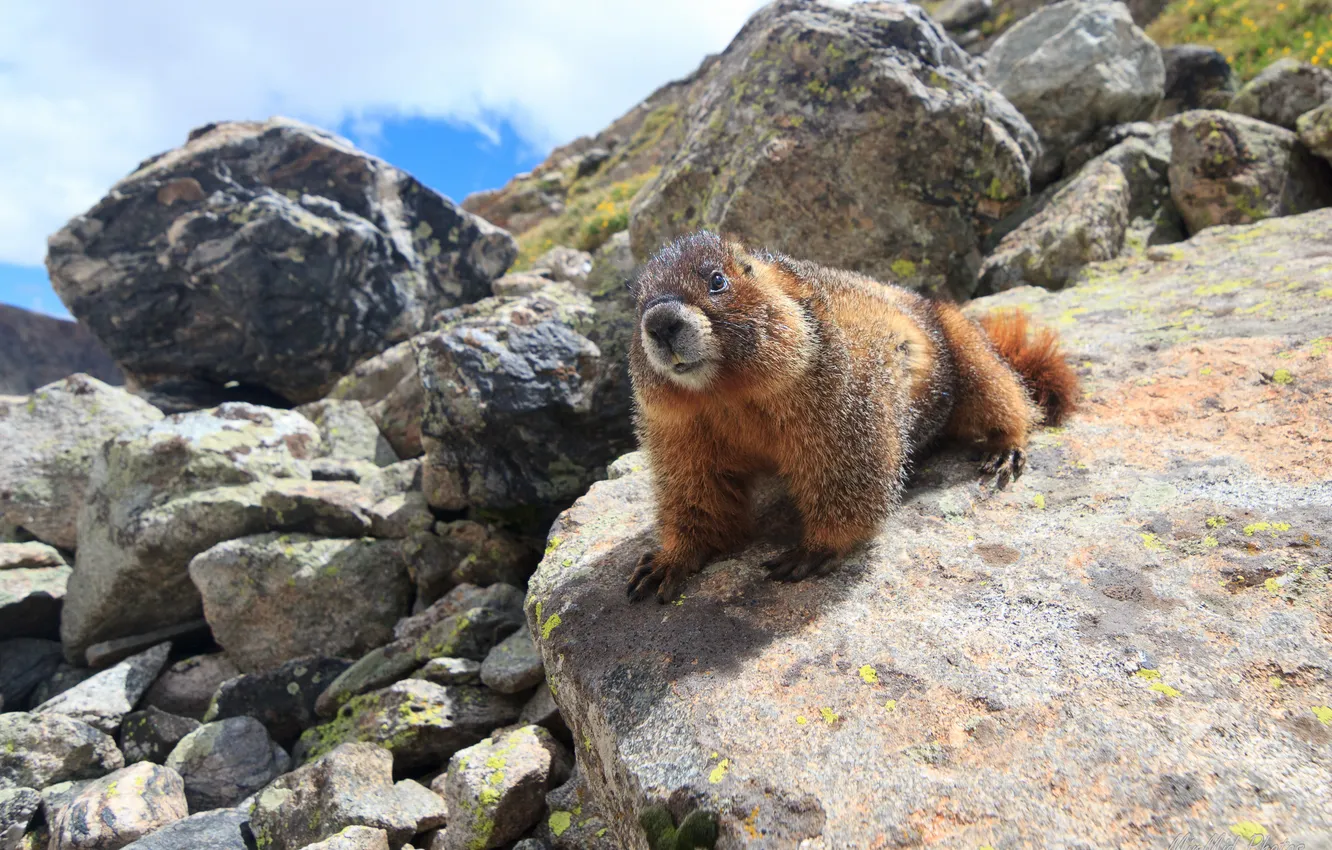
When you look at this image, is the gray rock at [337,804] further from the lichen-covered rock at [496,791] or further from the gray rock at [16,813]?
the gray rock at [16,813]

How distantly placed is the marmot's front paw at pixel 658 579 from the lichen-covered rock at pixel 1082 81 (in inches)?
329

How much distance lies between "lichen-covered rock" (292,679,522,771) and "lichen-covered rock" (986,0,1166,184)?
29.7 feet

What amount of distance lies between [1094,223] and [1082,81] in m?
3.60

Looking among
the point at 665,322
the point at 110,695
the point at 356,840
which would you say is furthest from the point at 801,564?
the point at 110,695

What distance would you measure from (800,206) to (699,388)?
14.3 feet

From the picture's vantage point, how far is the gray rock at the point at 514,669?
188 inches

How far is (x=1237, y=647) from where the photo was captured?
102 inches

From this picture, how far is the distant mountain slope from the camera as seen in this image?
18922mm

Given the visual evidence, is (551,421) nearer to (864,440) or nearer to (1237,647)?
(864,440)

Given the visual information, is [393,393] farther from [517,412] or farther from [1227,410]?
[1227,410]

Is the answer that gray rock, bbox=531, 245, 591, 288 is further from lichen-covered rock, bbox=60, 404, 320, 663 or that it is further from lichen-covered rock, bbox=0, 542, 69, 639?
lichen-covered rock, bbox=0, 542, 69, 639

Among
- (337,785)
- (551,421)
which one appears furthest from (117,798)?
(551,421)

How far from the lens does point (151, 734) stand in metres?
5.54

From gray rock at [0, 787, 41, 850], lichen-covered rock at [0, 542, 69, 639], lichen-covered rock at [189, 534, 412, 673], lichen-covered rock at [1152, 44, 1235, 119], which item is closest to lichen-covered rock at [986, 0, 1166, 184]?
lichen-covered rock at [1152, 44, 1235, 119]
